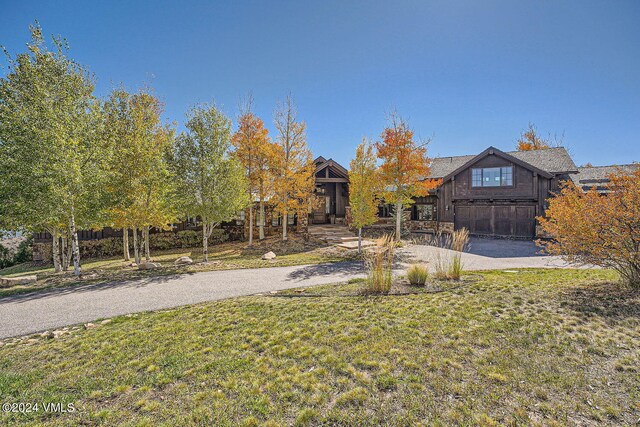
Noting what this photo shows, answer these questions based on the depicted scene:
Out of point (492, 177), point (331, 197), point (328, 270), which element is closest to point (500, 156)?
point (492, 177)

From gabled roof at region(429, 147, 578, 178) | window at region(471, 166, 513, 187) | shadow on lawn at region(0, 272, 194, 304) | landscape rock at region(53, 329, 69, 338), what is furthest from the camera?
window at region(471, 166, 513, 187)

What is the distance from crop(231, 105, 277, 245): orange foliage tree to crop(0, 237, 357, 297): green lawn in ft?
11.0

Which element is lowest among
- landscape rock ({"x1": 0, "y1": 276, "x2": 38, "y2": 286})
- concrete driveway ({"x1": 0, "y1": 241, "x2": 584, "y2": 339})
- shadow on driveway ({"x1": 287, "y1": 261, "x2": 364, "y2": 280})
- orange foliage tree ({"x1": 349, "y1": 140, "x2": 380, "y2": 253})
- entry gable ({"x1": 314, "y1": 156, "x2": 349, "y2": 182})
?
shadow on driveway ({"x1": 287, "y1": 261, "x2": 364, "y2": 280})

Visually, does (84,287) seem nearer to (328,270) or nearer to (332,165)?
(328,270)

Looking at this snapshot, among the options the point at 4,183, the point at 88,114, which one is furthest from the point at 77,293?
the point at 88,114

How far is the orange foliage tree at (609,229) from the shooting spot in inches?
236

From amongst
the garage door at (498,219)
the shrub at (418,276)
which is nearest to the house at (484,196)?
the garage door at (498,219)

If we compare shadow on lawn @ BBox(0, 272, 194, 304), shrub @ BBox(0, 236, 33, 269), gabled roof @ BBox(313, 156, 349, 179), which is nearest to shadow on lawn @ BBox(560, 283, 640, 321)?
shadow on lawn @ BBox(0, 272, 194, 304)

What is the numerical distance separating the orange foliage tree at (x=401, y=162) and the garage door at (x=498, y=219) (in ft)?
20.2

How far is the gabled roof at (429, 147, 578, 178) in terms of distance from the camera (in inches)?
740

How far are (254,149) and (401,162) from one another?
30.6 ft

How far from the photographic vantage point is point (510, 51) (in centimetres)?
1266

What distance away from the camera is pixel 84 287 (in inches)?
340

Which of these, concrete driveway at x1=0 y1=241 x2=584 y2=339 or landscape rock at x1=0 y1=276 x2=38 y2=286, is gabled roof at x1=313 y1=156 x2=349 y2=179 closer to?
concrete driveway at x1=0 y1=241 x2=584 y2=339
